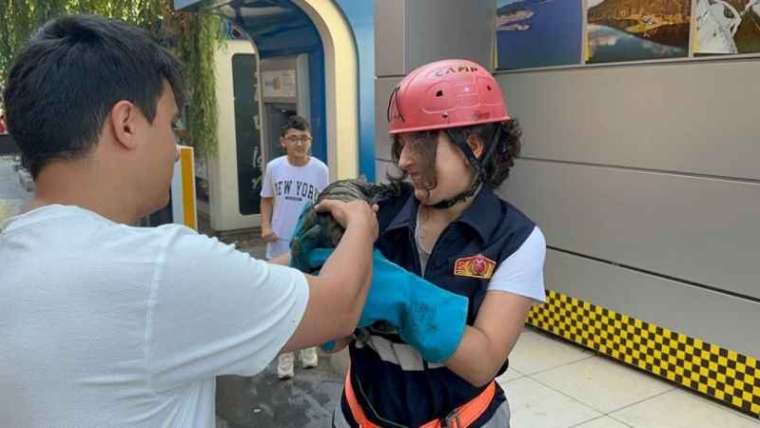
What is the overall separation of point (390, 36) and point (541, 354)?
252 cm

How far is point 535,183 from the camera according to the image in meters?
4.83

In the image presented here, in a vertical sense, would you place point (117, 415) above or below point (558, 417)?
above

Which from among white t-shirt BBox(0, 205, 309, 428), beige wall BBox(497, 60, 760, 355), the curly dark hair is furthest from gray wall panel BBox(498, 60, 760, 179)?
white t-shirt BBox(0, 205, 309, 428)

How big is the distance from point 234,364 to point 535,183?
13.4 ft

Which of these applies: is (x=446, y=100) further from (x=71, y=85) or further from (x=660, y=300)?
(x=660, y=300)

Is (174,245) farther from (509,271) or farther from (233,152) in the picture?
(233,152)

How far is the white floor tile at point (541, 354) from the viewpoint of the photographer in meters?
4.43

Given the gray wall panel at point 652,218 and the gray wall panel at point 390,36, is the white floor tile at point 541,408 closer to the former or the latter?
the gray wall panel at point 652,218

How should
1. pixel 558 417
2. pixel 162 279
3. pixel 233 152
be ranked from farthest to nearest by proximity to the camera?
pixel 233 152 → pixel 558 417 → pixel 162 279

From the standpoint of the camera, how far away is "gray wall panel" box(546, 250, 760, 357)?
362cm

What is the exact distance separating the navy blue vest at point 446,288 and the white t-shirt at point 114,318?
21.2 inches

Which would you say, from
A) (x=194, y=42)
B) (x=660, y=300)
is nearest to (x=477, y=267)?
(x=660, y=300)

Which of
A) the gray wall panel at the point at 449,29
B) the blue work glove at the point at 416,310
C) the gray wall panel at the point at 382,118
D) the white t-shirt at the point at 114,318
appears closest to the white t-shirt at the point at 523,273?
the blue work glove at the point at 416,310

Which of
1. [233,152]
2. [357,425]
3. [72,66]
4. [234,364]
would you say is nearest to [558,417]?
[357,425]
